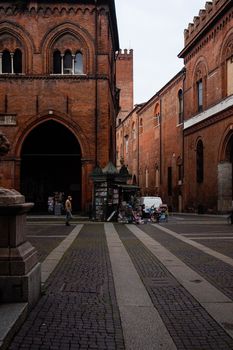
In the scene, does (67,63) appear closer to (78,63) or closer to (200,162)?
(78,63)

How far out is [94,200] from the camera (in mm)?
27281

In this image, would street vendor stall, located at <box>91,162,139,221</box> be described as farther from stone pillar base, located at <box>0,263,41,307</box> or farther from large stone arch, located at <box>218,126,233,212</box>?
stone pillar base, located at <box>0,263,41,307</box>

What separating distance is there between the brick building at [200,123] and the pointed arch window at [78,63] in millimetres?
9003

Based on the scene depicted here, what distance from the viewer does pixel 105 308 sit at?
648 cm

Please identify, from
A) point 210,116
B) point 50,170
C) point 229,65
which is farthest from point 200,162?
point 50,170

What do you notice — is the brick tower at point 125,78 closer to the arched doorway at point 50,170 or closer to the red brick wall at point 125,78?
the red brick wall at point 125,78

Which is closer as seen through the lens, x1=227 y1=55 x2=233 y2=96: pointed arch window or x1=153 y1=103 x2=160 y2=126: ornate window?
x1=227 y1=55 x2=233 y2=96: pointed arch window

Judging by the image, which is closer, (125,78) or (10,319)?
A: (10,319)

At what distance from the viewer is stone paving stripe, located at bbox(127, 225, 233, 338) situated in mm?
6008

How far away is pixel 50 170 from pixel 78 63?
10204 mm

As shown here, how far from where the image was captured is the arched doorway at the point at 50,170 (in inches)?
1531

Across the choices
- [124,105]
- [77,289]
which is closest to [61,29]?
[77,289]

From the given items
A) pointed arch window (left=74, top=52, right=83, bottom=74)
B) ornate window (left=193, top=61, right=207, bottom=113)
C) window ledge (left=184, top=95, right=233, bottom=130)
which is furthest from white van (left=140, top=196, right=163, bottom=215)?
pointed arch window (left=74, top=52, right=83, bottom=74)

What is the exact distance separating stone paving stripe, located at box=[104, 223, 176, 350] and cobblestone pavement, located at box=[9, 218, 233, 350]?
68mm
